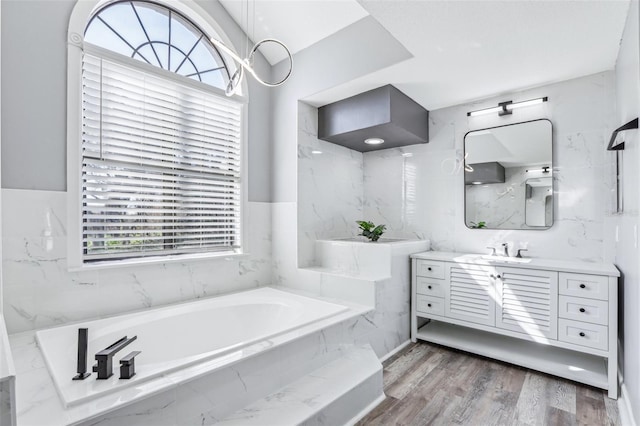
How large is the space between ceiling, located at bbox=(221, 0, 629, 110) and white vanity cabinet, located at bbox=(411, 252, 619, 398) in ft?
4.99

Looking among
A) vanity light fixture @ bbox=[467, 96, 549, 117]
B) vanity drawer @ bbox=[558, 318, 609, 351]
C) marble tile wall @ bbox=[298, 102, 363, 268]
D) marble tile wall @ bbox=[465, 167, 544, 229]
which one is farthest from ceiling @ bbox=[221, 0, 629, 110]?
vanity drawer @ bbox=[558, 318, 609, 351]

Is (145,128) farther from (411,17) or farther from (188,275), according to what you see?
(411,17)

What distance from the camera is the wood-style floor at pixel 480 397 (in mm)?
1931

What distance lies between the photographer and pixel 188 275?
2.74 m

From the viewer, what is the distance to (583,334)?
87.8 inches

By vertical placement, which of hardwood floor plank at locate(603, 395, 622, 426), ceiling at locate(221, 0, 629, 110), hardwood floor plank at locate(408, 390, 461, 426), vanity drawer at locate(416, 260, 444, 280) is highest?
ceiling at locate(221, 0, 629, 110)

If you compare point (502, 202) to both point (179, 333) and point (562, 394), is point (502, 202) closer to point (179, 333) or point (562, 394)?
point (562, 394)

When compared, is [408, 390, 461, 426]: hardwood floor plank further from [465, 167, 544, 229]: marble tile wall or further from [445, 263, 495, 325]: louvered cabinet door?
[465, 167, 544, 229]: marble tile wall

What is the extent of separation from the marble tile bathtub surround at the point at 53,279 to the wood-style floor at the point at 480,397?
1796 mm

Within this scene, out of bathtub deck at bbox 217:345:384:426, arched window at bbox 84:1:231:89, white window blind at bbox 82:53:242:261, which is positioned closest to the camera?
bathtub deck at bbox 217:345:384:426

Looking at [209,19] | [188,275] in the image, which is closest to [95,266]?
[188,275]

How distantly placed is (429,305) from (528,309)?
0.78 meters

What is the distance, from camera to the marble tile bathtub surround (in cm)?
196

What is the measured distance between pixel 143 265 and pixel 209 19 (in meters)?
2.19
